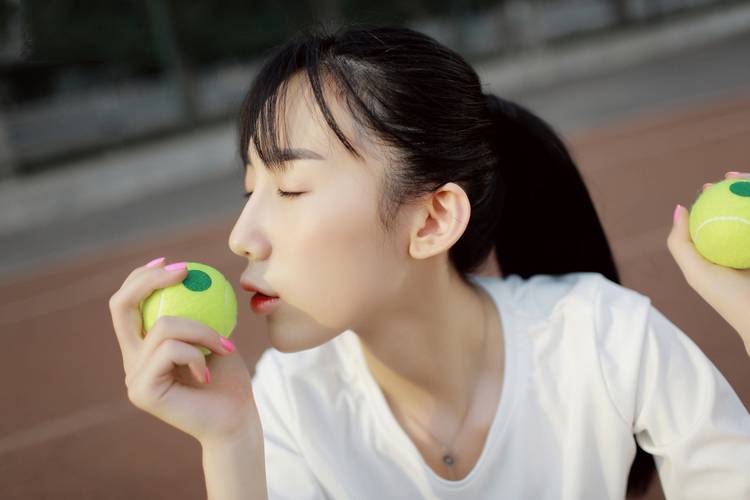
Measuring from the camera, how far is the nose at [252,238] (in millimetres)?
1673

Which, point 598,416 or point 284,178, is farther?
point 598,416

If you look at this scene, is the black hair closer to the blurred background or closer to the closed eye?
the closed eye

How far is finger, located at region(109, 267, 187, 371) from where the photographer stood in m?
1.59

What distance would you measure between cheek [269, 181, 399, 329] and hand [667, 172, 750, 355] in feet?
2.91

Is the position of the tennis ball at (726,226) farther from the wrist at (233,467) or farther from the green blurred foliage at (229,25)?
the green blurred foliage at (229,25)

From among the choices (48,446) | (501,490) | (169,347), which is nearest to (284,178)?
(169,347)

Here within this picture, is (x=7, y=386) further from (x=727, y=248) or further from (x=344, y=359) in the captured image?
(x=727, y=248)

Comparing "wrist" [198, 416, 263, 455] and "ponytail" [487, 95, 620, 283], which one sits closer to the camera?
"wrist" [198, 416, 263, 455]

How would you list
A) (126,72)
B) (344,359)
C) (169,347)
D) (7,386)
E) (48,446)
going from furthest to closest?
(126,72)
(7,386)
(48,446)
(344,359)
(169,347)

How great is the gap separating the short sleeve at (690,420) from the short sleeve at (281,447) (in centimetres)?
99

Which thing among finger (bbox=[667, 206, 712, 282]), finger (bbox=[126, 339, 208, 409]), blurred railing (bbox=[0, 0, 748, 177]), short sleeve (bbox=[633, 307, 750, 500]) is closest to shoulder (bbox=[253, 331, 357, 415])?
finger (bbox=[126, 339, 208, 409])

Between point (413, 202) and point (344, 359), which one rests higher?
point (413, 202)

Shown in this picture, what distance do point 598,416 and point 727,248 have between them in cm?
60

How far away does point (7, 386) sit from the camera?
5531 mm
